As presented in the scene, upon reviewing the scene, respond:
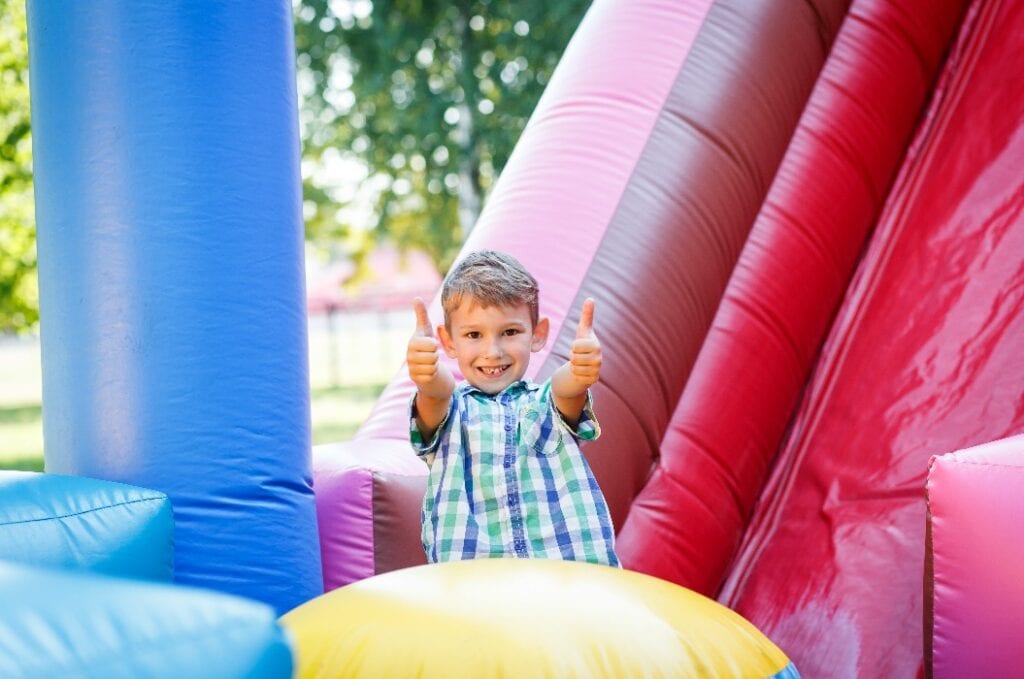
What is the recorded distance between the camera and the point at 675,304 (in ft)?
7.86

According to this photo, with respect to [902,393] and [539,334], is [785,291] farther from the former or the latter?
[539,334]

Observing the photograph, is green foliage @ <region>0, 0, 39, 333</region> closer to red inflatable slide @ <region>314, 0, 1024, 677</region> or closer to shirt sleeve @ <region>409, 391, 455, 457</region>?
red inflatable slide @ <region>314, 0, 1024, 677</region>

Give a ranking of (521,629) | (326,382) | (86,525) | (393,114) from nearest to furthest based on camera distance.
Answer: (521,629)
(86,525)
(393,114)
(326,382)

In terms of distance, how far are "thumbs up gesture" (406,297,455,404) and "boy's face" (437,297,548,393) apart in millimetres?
Result: 59

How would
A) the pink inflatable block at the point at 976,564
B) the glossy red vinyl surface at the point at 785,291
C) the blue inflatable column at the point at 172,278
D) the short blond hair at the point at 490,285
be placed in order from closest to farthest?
the pink inflatable block at the point at 976,564 < the blue inflatable column at the point at 172,278 < the short blond hair at the point at 490,285 < the glossy red vinyl surface at the point at 785,291

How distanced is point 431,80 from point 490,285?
6930 millimetres

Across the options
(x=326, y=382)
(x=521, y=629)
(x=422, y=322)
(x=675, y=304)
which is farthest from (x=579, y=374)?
(x=326, y=382)

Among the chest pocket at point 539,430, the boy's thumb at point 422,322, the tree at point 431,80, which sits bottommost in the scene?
the chest pocket at point 539,430

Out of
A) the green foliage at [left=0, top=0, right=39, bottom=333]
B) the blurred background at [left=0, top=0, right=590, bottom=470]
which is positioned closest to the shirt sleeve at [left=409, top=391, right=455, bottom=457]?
the blurred background at [left=0, top=0, right=590, bottom=470]

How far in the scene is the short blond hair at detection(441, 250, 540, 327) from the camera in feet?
6.18

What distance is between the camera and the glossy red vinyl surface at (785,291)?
2.36 meters

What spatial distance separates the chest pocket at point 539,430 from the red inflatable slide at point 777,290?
0.79ft

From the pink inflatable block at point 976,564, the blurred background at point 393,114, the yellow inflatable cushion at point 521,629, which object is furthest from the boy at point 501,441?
the blurred background at point 393,114

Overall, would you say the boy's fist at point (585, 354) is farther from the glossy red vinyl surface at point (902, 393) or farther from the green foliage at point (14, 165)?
the green foliage at point (14, 165)
